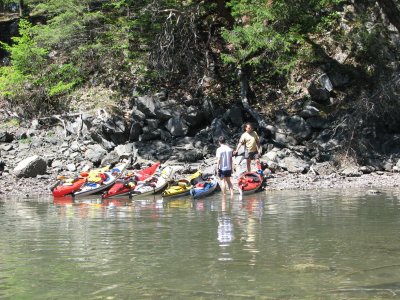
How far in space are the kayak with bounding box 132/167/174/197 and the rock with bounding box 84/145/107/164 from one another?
13.6 feet

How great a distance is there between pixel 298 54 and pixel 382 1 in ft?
11.4

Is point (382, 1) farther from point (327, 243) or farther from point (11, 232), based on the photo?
point (11, 232)

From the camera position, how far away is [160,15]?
77.2 feet

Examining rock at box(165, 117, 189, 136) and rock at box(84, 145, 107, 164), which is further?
rock at box(165, 117, 189, 136)

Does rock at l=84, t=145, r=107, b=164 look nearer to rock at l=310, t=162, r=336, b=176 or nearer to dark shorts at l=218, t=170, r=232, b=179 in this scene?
dark shorts at l=218, t=170, r=232, b=179

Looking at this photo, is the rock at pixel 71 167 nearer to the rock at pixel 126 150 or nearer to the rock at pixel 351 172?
the rock at pixel 126 150

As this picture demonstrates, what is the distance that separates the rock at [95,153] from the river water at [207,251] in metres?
6.65

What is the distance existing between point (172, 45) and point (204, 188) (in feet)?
31.8

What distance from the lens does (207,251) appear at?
8.07 metres

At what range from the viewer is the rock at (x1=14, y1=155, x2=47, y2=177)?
62.0ft

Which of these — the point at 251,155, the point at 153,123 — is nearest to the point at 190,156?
the point at 153,123

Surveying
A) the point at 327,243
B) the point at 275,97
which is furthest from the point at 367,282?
the point at 275,97

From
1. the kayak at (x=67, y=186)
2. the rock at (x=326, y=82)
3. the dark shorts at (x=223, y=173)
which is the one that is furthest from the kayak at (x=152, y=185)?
the rock at (x=326, y=82)

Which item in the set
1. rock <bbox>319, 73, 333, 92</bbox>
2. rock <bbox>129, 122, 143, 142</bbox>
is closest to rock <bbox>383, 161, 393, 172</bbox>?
rock <bbox>319, 73, 333, 92</bbox>
